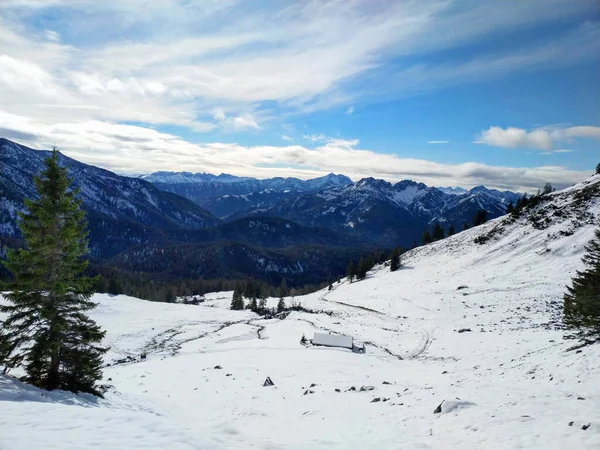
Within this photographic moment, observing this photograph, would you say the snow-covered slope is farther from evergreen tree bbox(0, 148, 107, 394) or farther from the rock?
evergreen tree bbox(0, 148, 107, 394)

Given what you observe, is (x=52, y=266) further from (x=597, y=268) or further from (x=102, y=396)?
(x=597, y=268)

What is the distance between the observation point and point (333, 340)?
4353 centimetres

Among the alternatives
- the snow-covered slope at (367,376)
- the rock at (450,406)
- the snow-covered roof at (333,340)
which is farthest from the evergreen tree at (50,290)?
the snow-covered roof at (333,340)

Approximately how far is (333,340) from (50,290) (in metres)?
32.3

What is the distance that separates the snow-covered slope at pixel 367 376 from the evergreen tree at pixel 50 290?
213 cm

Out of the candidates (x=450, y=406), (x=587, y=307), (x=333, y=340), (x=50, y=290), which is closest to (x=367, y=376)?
(x=450, y=406)

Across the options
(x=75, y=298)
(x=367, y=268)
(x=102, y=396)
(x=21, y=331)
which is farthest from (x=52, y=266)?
(x=367, y=268)

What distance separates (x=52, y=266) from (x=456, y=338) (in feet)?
132

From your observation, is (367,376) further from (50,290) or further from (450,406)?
(50,290)

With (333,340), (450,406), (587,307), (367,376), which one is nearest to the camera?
(450,406)

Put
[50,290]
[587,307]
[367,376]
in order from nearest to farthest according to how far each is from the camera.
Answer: [50,290]
[587,307]
[367,376]

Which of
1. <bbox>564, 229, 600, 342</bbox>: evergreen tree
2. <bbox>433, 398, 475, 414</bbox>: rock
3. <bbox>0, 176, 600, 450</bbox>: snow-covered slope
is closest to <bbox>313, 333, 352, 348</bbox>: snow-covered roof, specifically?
<bbox>0, 176, 600, 450</bbox>: snow-covered slope

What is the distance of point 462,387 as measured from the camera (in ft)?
64.9

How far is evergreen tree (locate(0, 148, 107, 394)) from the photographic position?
1834cm
